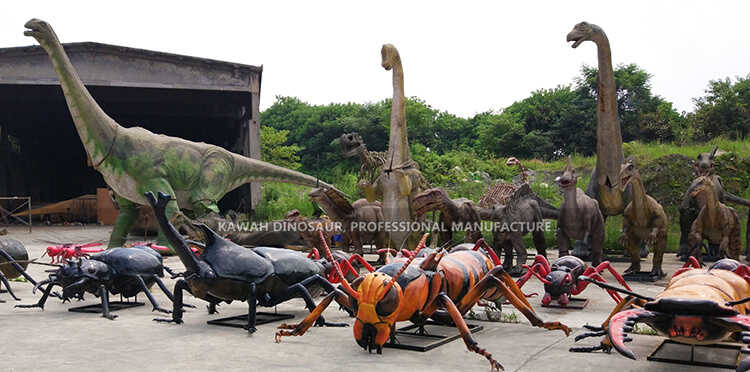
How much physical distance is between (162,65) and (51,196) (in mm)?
15737

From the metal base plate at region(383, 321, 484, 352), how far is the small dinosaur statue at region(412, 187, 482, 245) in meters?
4.13

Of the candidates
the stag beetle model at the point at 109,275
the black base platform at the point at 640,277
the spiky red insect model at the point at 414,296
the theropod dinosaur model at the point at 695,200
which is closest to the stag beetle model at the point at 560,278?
the spiky red insect model at the point at 414,296

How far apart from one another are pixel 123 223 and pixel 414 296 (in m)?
10.0

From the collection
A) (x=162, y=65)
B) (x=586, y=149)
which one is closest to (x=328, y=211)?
(x=162, y=65)

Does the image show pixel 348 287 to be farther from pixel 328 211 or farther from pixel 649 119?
pixel 649 119

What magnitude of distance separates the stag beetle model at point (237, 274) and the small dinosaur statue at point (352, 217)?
4784 millimetres

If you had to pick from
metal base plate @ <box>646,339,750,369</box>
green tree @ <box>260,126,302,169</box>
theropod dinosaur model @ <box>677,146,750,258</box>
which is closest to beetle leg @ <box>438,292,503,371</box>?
metal base plate @ <box>646,339,750,369</box>

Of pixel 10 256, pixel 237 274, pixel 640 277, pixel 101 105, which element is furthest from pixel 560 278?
pixel 101 105

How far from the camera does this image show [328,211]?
1110 cm

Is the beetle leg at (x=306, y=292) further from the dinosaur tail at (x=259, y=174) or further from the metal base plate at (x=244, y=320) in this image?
the dinosaur tail at (x=259, y=174)

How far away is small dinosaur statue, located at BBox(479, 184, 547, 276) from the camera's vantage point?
962 centimetres

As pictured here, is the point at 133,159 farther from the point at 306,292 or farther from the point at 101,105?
the point at 101,105

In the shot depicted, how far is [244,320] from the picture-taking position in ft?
20.3

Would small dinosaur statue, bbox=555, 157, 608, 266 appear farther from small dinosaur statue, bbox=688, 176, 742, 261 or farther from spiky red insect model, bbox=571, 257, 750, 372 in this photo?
spiky red insect model, bbox=571, 257, 750, 372
